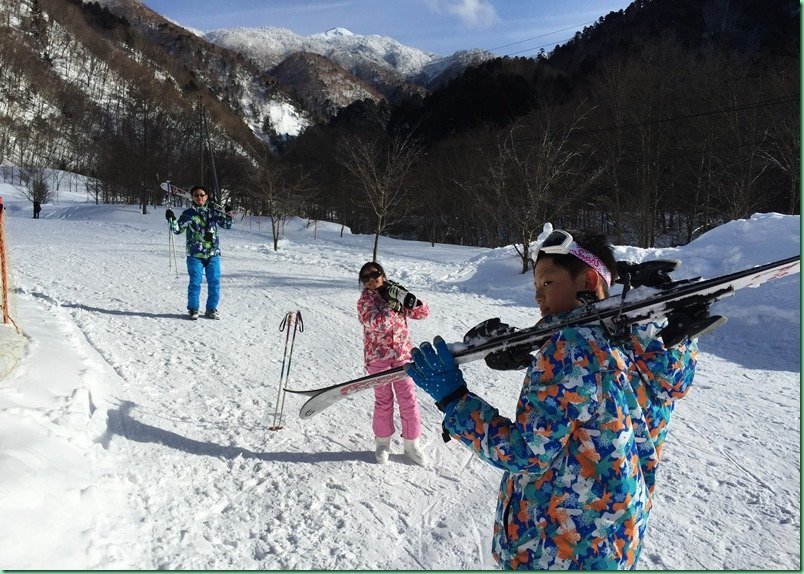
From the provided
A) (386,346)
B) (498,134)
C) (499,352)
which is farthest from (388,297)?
(498,134)

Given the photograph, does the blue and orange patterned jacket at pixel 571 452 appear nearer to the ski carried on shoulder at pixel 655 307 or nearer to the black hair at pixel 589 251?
the ski carried on shoulder at pixel 655 307

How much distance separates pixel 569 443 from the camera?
1.47 m

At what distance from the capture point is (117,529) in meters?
3.04

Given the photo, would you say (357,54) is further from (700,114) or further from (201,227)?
(201,227)

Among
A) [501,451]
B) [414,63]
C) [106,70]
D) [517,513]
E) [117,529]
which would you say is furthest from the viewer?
[414,63]

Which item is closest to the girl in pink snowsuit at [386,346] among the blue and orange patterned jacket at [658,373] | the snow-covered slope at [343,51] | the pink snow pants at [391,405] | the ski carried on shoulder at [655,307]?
the pink snow pants at [391,405]

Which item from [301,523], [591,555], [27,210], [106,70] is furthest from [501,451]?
[106,70]

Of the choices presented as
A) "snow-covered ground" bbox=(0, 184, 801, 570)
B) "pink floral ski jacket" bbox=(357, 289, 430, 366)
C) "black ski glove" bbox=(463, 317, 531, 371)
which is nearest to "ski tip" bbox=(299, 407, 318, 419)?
"snow-covered ground" bbox=(0, 184, 801, 570)

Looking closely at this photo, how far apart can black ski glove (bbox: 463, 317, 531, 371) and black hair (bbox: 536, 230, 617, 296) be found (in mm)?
333

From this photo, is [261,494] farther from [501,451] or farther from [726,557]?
[726,557]

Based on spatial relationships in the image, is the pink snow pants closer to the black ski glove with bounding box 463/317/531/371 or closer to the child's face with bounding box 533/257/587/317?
the black ski glove with bounding box 463/317/531/371

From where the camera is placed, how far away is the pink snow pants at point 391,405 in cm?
407

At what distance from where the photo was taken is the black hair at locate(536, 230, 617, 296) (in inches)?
65.4

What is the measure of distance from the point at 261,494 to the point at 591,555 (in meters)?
2.82
